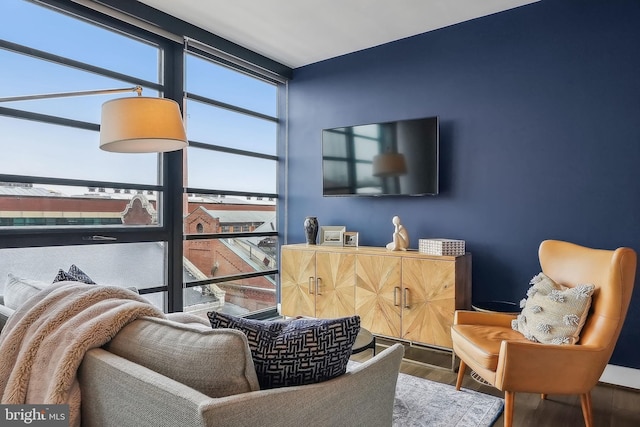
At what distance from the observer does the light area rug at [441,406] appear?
2.19 meters

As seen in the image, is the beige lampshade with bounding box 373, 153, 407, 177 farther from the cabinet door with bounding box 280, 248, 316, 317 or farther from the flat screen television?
the cabinet door with bounding box 280, 248, 316, 317

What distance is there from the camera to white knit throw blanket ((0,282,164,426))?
1138mm

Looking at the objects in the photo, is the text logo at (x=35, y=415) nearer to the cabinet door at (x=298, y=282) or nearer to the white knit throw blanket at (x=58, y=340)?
the white knit throw blanket at (x=58, y=340)

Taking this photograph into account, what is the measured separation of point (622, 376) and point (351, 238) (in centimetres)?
224

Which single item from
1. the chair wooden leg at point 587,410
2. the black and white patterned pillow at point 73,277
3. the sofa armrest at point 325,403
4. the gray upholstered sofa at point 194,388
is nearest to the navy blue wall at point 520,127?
the chair wooden leg at point 587,410

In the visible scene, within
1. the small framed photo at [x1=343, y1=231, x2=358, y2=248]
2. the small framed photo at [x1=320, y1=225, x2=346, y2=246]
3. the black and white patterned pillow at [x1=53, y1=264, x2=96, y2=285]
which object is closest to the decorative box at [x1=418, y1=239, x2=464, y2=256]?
the small framed photo at [x1=343, y1=231, x2=358, y2=248]

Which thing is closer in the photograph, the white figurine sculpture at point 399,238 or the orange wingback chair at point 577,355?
the orange wingback chair at point 577,355

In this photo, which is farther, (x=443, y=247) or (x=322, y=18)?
(x=322, y=18)

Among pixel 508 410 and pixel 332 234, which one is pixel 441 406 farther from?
pixel 332 234

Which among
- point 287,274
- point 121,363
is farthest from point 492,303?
point 121,363

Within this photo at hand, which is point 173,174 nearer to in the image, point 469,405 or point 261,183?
point 261,183

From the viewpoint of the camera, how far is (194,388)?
1002 mm

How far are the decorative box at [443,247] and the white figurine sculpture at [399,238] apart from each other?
221mm

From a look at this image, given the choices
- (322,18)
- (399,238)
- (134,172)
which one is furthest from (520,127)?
(134,172)
